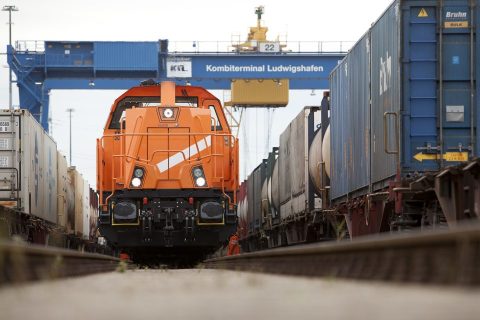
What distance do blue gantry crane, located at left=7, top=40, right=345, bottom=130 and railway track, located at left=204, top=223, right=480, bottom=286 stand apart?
30.8 metres

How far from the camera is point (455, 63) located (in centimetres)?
1551

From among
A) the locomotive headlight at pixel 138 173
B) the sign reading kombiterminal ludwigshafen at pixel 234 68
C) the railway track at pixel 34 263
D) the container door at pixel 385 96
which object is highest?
the sign reading kombiterminal ludwigshafen at pixel 234 68

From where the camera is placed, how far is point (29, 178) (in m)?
23.5

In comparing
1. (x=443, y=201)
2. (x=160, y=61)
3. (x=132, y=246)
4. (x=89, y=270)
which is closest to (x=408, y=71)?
(x=443, y=201)

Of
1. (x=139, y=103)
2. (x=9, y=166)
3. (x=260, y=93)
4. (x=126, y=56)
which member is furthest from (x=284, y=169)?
(x=260, y=93)

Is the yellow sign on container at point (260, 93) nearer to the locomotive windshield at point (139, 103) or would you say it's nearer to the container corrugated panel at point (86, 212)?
the container corrugated panel at point (86, 212)

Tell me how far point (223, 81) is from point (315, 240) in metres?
17.0

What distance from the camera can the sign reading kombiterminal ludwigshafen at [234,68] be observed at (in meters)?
39.7

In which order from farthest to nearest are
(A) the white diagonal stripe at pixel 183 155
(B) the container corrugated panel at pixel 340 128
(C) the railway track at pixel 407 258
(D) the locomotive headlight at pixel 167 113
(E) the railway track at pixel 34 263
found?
(D) the locomotive headlight at pixel 167 113 → (B) the container corrugated panel at pixel 340 128 → (A) the white diagonal stripe at pixel 183 155 → (E) the railway track at pixel 34 263 → (C) the railway track at pixel 407 258

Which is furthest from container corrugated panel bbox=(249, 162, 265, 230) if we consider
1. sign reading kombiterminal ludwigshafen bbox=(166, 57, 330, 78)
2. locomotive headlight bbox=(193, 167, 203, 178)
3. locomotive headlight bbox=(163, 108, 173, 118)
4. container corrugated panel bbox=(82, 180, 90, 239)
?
locomotive headlight bbox=(193, 167, 203, 178)

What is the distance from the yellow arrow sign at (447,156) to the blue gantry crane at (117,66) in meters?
24.8

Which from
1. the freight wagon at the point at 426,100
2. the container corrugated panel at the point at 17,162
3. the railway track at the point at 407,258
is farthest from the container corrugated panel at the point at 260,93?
the railway track at the point at 407,258

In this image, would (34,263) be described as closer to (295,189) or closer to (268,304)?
(268,304)

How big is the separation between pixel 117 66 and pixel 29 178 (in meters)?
16.6
